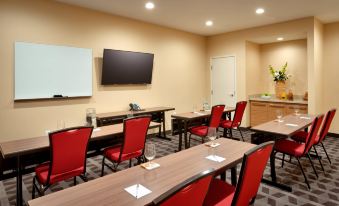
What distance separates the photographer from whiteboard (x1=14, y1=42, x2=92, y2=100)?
379 centimetres

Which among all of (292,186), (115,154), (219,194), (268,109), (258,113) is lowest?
(292,186)

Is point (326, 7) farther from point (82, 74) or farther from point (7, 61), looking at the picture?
point (7, 61)

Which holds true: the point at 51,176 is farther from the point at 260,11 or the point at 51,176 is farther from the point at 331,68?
the point at 331,68

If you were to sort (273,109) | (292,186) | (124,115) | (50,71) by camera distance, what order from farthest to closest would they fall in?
(273,109), (124,115), (50,71), (292,186)

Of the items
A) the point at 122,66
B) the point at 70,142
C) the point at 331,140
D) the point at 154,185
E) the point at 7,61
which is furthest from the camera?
the point at 331,140

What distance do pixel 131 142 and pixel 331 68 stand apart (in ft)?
17.8

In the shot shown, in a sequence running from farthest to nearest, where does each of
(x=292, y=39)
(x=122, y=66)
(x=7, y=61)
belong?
(x=292, y=39)
(x=122, y=66)
(x=7, y=61)

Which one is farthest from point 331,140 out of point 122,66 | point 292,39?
point 122,66

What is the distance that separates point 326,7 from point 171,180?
4.90 m

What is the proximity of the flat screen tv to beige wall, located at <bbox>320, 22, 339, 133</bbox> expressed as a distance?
4.33 m

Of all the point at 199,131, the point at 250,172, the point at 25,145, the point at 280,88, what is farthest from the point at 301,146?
the point at 280,88

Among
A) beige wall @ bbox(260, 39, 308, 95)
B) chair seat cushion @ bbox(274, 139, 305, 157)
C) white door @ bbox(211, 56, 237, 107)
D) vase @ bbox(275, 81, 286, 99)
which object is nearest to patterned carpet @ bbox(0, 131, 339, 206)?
chair seat cushion @ bbox(274, 139, 305, 157)

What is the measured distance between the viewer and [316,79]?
5.32m

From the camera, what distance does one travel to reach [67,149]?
7.66ft
